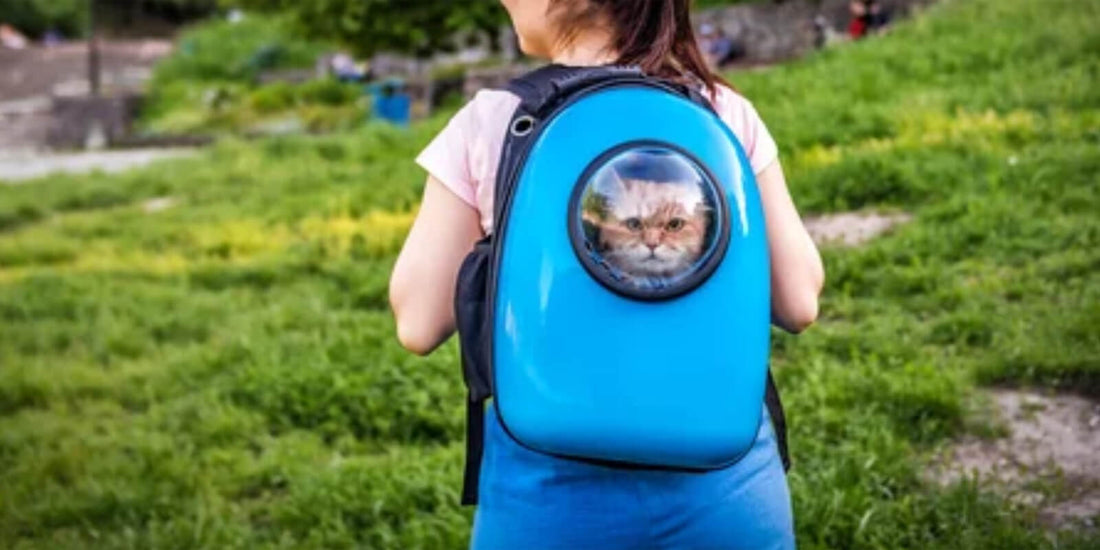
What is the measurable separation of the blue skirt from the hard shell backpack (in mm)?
54

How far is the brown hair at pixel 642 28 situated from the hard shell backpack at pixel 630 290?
0.16m

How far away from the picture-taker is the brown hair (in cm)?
162

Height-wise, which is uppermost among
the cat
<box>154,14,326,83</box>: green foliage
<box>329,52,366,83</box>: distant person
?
the cat

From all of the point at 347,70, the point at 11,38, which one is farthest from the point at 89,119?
the point at 11,38

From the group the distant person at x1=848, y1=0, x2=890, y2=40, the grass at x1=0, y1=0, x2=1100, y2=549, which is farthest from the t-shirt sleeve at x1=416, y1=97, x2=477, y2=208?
the distant person at x1=848, y1=0, x2=890, y2=40

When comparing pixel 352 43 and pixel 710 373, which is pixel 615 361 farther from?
pixel 352 43

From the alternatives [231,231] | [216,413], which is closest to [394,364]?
[216,413]

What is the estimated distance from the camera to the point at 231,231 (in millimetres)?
9016

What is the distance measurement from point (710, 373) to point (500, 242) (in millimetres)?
267

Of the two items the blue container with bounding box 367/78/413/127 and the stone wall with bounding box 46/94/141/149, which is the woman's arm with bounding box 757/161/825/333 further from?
the stone wall with bounding box 46/94/141/149

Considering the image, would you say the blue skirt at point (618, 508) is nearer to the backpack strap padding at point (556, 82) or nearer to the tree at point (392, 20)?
the backpack strap padding at point (556, 82)

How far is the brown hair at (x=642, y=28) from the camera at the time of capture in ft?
5.32

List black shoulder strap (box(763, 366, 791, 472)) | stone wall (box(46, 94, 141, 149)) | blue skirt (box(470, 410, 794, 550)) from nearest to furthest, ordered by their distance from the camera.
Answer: blue skirt (box(470, 410, 794, 550)) → black shoulder strap (box(763, 366, 791, 472)) → stone wall (box(46, 94, 141, 149))

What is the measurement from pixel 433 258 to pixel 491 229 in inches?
3.1
